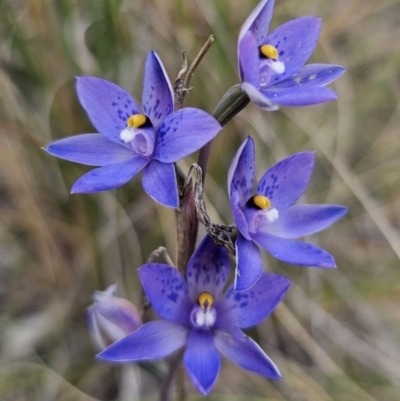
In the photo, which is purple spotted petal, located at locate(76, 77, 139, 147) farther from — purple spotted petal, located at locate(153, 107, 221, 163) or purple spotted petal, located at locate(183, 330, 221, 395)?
purple spotted petal, located at locate(183, 330, 221, 395)

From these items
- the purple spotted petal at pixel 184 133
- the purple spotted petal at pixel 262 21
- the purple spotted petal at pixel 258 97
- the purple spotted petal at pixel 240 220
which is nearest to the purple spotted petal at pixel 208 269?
the purple spotted petal at pixel 240 220

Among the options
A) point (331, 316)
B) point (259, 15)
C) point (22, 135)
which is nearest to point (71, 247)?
point (22, 135)

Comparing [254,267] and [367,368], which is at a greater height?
[254,267]

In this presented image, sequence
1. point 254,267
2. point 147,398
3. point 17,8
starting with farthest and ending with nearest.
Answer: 1. point 17,8
2. point 147,398
3. point 254,267

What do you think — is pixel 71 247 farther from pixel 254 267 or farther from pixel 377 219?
pixel 254 267

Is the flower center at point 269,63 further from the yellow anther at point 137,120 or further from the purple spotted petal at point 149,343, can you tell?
the purple spotted petal at point 149,343

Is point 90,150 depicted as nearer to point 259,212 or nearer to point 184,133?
point 184,133
